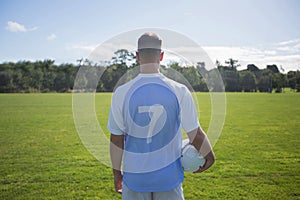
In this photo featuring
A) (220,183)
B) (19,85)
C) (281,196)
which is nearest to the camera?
(281,196)

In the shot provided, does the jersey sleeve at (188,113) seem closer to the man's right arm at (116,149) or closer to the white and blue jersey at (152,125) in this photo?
the white and blue jersey at (152,125)

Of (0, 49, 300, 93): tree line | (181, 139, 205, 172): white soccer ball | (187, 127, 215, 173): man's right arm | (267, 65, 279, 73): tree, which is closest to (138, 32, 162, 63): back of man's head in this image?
(187, 127, 215, 173): man's right arm

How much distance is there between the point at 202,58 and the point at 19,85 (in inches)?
3040

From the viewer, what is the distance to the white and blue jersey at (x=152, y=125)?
2.02m

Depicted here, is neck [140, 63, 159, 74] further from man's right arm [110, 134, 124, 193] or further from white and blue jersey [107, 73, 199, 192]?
man's right arm [110, 134, 124, 193]

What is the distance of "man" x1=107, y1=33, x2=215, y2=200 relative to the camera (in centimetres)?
202

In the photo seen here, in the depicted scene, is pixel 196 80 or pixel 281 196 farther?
pixel 281 196

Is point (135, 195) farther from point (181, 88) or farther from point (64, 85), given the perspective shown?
point (64, 85)

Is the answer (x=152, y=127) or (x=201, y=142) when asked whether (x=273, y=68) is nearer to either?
(x=201, y=142)

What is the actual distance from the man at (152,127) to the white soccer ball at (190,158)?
4 cm

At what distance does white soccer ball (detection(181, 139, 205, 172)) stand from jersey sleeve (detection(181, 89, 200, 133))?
0.20 m

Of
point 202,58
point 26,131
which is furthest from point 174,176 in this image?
point 26,131

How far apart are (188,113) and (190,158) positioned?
38cm

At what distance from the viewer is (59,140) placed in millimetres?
9531
